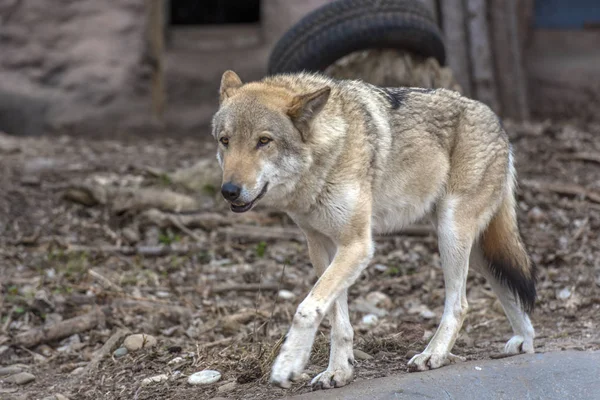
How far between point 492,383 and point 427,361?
1.45 feet

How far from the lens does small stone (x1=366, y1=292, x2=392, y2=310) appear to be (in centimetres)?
631

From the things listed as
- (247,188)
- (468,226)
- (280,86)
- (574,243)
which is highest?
(280,86)

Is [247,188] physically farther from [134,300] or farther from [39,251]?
[39,251]

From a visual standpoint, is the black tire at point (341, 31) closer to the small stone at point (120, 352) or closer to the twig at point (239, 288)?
the twig at point (239, 288)

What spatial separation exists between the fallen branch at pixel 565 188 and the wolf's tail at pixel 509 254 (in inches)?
121

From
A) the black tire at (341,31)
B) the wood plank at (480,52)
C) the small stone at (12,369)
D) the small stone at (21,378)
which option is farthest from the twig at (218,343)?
the wood plank at (480,52)

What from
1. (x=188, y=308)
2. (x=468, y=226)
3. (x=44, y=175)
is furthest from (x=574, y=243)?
(x=44, y=175)

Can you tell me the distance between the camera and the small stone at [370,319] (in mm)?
5895

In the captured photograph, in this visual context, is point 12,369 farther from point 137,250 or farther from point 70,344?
point 137,250

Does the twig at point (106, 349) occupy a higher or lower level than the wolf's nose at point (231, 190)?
lower

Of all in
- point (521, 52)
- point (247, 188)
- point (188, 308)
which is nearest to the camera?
point (247, 188)

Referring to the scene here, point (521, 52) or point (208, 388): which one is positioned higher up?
point (521, 52)

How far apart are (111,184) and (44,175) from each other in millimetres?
768

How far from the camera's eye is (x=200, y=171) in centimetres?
800
